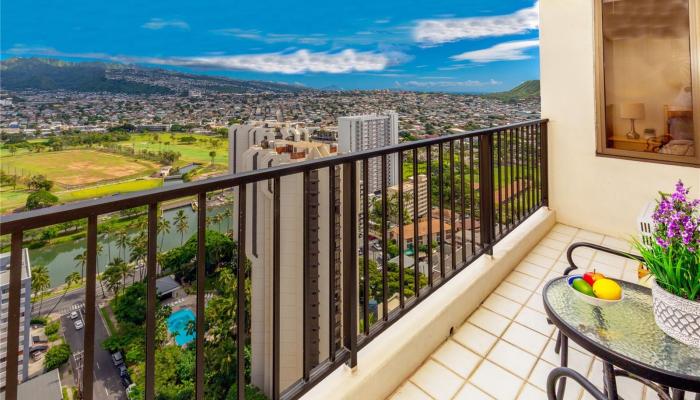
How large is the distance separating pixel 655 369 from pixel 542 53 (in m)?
3.74

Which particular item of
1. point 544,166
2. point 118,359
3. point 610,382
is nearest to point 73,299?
point 610,382

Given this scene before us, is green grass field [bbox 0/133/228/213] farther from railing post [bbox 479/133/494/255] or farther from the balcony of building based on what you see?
railing post [bbox 479/133/494/255]

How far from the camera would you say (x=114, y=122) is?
1142 centimetres

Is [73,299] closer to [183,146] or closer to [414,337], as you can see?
[414,337]

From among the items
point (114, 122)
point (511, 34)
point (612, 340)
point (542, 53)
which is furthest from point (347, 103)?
point (511, 34)

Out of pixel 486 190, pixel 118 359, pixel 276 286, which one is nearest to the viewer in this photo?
pixel 276 286

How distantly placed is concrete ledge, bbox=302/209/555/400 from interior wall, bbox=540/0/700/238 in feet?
5.48

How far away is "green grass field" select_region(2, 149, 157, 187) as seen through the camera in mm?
10188

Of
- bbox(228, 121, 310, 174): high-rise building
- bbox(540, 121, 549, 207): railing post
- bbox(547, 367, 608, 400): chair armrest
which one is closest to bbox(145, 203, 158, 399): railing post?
bbox(547, 367, 608, 400): chair armrest

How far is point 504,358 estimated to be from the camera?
1823 millimetres

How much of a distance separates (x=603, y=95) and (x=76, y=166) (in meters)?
13.9

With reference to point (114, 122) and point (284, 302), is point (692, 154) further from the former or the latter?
point (114, 122)

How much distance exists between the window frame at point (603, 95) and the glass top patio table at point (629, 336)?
2.55m

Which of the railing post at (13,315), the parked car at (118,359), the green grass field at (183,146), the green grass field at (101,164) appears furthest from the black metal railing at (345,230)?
the green grass field at (183,146)
